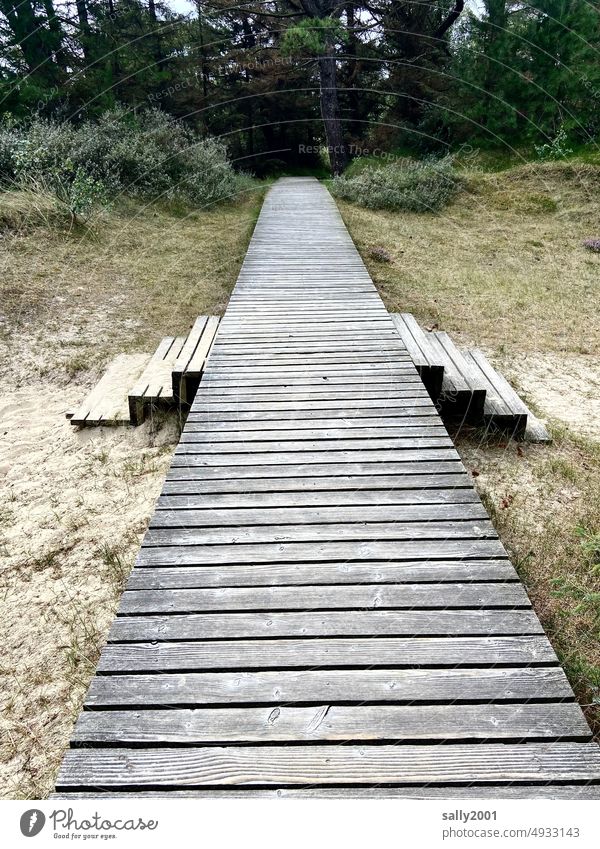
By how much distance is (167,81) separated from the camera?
805 inches

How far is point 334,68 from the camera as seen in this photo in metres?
15.7

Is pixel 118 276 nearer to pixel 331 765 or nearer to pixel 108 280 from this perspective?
pixel 108 280

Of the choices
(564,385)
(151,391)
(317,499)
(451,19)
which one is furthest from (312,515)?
(451,19)

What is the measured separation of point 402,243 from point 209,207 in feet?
17.6

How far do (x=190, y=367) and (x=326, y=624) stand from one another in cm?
290

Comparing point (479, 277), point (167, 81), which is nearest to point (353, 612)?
point (479, 277)

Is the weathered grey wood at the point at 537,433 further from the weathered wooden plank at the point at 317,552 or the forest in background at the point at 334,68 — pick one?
the forest in background at the point at 334,68

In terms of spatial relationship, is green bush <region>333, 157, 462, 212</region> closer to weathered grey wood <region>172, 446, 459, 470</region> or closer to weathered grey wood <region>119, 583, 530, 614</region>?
weathered grey wood <region>172, 446, 459, 470</region>

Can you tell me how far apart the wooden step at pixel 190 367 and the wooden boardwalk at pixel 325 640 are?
1.02 metres

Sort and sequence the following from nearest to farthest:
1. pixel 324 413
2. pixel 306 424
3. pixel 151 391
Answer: pixel 306 424, pixel 324 413, pixel 151 391

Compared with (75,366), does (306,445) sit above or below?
above

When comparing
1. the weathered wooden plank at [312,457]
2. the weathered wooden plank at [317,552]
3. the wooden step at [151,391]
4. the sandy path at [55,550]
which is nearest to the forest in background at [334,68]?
the wooden step at [151,391]

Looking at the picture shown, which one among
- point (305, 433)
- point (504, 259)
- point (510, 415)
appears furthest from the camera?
point (504, 259)
